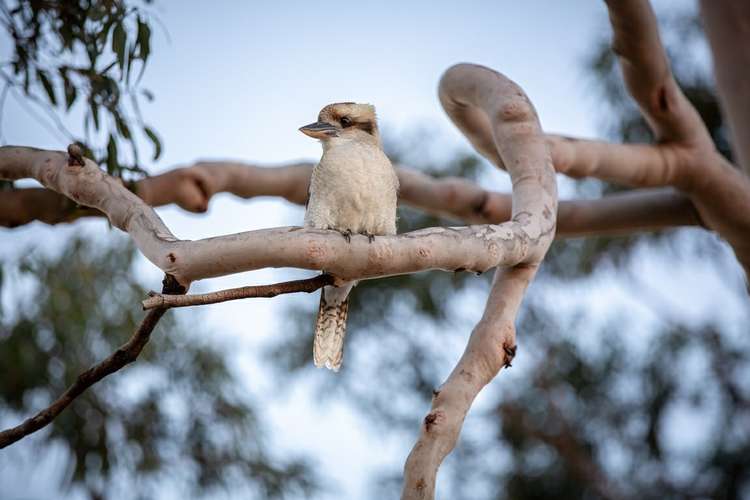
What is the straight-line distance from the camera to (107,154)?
A: 8.54ft

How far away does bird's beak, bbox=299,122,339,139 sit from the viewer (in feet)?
7.78

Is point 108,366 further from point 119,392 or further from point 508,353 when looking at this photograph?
point 119,392

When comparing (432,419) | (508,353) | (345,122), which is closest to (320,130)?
(345,122)

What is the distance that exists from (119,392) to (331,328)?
2636mm

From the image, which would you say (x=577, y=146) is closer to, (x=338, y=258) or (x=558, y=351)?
(x=338, y=258)

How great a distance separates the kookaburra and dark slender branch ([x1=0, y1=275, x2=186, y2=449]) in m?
0.58

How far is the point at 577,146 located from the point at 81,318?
2.44 m

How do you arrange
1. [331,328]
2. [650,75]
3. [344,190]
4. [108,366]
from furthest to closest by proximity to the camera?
[650,75]
[331,328]
[344,190]
[108,366]

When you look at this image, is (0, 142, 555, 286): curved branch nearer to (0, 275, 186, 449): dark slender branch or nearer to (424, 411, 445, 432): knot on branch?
(0, 275, 186, 449): dark slender branch

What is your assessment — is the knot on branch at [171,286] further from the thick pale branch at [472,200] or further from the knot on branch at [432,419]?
the thick pale branch at [472,200]

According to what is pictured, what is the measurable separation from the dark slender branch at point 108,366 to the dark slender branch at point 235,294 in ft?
0.16

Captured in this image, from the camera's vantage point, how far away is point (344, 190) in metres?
2.26

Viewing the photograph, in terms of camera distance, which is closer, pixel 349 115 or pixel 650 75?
pixel 349 115

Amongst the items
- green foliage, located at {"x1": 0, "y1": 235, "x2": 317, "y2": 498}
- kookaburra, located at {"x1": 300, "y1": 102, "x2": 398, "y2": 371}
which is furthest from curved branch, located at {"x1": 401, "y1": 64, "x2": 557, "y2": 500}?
green foliage, located at {"x1": 0, "y1": 235, "x2": 317, "y2": 498}
